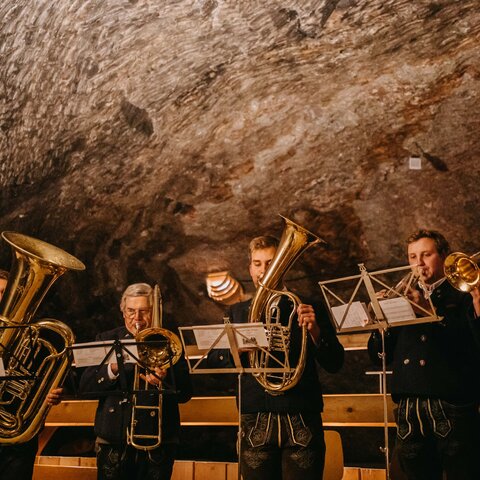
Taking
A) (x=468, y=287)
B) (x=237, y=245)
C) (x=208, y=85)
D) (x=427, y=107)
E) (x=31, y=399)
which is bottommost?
(x=31, y=399)

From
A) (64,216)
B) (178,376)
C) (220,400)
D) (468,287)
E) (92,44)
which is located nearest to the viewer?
(468,287)

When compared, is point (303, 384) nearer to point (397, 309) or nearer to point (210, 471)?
point (397, 309)

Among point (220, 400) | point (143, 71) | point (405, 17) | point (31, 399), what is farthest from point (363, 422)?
point (143, 71)

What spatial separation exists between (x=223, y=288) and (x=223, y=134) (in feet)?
5.78

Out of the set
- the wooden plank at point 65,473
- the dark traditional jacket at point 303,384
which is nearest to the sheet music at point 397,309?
the dark traditional jacket at point 303,384

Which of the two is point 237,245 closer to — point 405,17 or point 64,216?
point 64,216

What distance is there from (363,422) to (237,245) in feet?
8.95

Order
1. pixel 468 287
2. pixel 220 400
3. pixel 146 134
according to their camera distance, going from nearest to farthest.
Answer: pixel 468 287
pixel 220 400
pixel 146 134

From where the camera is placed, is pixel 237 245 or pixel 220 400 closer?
pixel 220 400

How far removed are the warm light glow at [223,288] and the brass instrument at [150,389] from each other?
361cm

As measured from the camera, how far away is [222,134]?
664 centimetres

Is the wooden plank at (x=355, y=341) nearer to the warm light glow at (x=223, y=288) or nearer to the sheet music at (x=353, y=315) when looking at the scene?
the warm light glow at (x=223, y=288)

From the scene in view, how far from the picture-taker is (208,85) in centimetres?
627

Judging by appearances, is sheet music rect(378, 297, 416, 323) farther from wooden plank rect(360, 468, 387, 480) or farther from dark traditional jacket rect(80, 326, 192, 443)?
wooden plank rect(360, 468, 387, 480)
